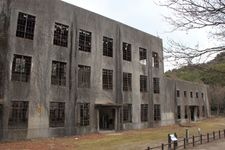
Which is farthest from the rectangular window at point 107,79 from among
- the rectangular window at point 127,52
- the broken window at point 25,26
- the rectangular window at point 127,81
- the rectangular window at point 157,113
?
the rectangular window at point 157,113

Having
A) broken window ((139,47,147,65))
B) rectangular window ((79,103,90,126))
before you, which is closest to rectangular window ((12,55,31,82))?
rectangular window ((79,103,90,126))

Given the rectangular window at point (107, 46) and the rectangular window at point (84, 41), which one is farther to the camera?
the rectangular window at point (107, 46)

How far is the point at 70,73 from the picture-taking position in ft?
90.6

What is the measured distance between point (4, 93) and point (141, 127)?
1835 cm

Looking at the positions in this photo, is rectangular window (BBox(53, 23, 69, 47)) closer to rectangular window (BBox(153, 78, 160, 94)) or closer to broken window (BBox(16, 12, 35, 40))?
broken window (BBox(16, 12, 35, 40))

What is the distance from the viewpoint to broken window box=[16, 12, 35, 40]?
79.7 ft

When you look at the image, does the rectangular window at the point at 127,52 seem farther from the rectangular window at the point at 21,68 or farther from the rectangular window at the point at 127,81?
the rectangular window at the point at 21,68

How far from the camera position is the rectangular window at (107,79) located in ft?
103

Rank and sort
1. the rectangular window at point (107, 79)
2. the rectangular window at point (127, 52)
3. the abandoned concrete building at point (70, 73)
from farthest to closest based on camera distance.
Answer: the rectangular window at point (127, 52) < the rectangular window at point (107, 79) < the abandoned concrete building at point (70, 73)

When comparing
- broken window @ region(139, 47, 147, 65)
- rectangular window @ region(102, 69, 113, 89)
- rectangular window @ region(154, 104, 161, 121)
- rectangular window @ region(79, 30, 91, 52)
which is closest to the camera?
rectangular window @ region(79, 30, 91, 52)

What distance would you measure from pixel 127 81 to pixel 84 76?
7312mm

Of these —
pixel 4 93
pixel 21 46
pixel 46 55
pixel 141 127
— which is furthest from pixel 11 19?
pixel 141 127

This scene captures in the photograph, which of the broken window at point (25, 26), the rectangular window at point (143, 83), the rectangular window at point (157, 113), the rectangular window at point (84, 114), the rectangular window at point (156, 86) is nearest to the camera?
the broken window at point (25, 26)

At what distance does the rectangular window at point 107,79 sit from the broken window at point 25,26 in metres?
9.35
